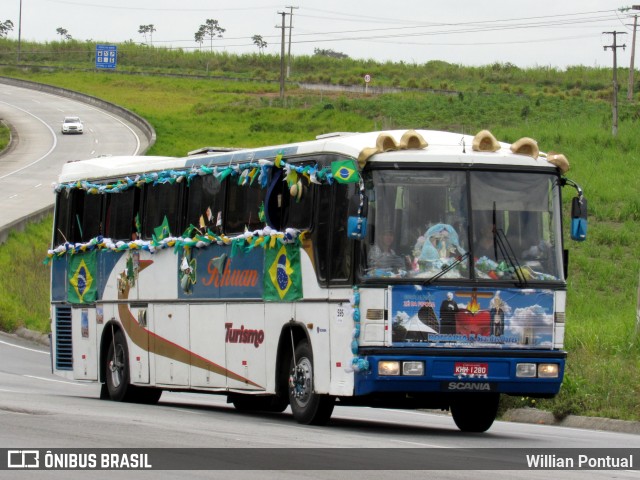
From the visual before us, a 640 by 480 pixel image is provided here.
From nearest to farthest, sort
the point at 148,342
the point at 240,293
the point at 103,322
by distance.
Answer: the point at 240,293
the point at 148,342
the point at 103,322

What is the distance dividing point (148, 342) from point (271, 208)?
4.44m

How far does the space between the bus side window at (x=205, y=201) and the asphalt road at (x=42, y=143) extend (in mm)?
32438

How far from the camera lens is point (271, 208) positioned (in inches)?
637

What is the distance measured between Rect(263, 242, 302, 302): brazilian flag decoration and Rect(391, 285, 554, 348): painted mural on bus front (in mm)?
1817

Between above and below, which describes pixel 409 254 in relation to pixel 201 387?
above

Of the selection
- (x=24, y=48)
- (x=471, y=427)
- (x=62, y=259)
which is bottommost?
(x=471, y=427)

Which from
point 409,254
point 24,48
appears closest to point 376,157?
point 409,254

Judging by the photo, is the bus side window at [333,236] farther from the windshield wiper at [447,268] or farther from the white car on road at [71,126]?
the white car on road at [71,126]

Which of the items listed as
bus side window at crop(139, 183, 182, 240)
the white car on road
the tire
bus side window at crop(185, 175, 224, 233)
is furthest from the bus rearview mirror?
the white car on road

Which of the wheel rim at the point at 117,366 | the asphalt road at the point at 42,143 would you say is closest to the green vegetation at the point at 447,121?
the asphalt road at the point at 42,143

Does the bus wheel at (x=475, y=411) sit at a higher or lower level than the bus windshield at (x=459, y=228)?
lower

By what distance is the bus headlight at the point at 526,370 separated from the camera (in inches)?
564

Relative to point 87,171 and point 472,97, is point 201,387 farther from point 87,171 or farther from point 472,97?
point 472,97

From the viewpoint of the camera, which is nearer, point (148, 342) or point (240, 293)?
point (240, 293)
